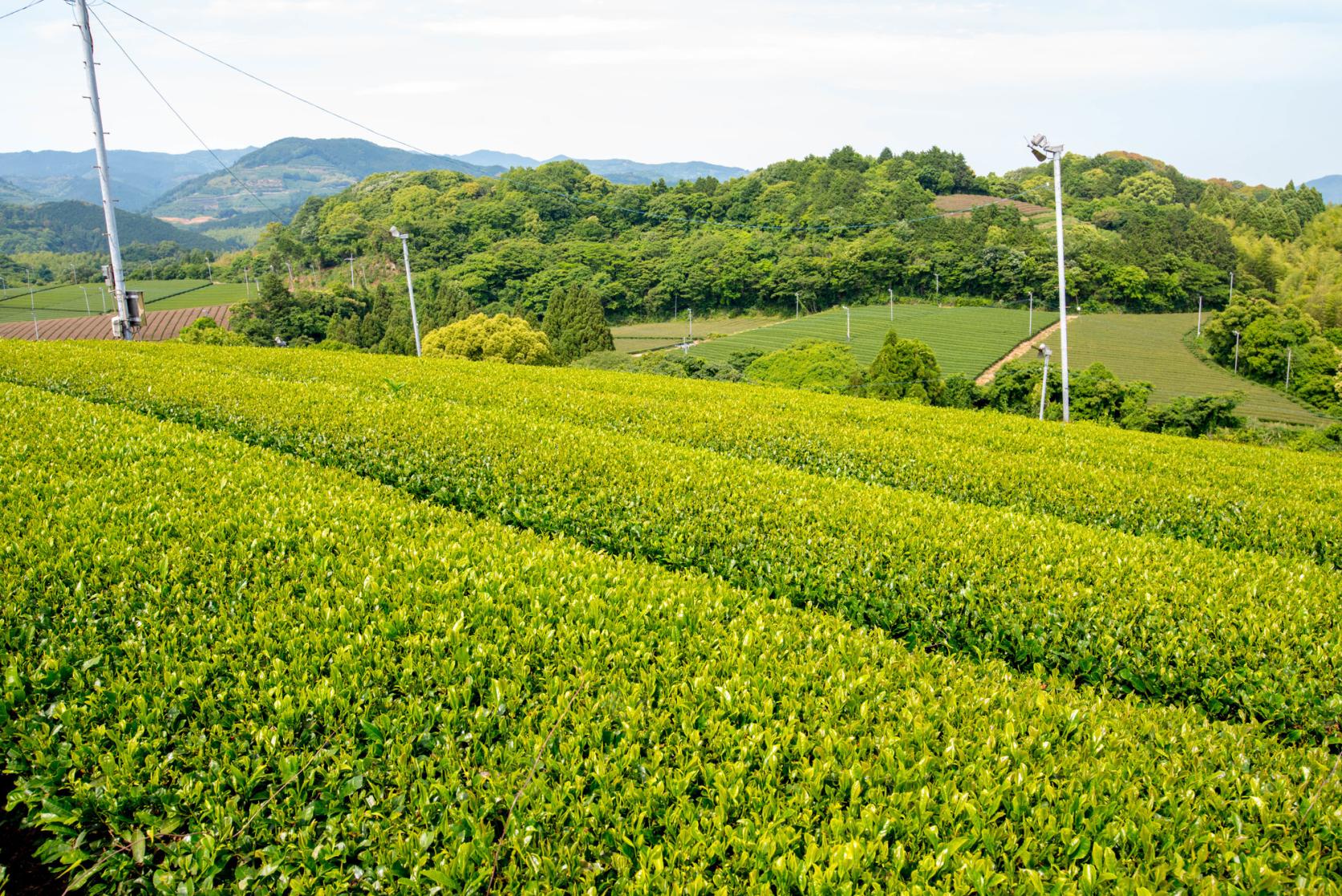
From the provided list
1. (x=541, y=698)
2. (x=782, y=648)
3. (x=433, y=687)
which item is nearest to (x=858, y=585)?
(x=782, y=648)

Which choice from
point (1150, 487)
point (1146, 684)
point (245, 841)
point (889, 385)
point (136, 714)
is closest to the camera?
point (245, 841)

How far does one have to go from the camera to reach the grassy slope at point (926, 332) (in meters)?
66.1

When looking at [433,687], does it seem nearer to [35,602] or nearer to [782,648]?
[782,648]

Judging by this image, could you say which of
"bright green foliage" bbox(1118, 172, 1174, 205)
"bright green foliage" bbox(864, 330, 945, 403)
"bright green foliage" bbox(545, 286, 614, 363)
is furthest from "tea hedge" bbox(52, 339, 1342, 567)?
"bright green foliage" bbox(1118, 172, 1174, 205)

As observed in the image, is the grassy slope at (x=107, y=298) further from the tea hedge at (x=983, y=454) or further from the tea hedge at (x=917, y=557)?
the tea hedge at (x=917, y=557)

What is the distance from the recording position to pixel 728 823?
3232mm

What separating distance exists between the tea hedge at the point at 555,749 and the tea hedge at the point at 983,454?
406cm

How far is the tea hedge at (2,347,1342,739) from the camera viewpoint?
507cm

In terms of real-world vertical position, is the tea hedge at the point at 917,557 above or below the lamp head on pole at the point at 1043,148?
below

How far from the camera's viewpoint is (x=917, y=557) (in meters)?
6.15

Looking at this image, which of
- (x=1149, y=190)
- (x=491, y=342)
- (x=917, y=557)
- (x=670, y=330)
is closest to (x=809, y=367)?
(x=491, y=342)

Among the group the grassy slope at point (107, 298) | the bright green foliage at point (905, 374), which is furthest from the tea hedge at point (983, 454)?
the grassy slope at point (107, 298)

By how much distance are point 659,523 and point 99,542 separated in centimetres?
417

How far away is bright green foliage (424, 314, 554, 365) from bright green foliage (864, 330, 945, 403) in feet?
73.4
